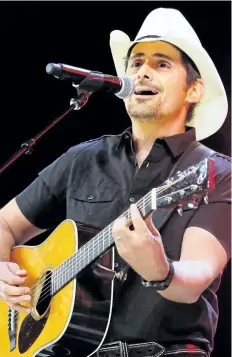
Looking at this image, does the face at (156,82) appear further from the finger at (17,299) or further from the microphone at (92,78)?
the finger at (17,299)

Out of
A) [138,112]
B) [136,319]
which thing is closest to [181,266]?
[136,319]

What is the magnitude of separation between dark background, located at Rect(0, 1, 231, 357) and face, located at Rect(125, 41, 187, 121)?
41.8 inches

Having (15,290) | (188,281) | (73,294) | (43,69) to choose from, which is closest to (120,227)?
(188,281)

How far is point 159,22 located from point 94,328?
1.33 meters

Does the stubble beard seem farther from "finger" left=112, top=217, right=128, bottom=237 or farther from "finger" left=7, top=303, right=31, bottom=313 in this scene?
"finger" left=7, top=303, right=31, bottom=313

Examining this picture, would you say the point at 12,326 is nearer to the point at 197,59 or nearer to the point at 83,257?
the point at 83,257

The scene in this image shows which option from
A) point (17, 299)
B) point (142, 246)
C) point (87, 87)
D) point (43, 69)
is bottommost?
point (17, 299)

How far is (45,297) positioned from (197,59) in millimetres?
1182

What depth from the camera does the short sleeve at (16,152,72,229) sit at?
2.54 metres

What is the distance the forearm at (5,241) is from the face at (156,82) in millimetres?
786

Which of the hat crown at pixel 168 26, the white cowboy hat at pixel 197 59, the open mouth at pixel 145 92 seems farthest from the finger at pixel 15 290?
the hat crown at pixel 168 26

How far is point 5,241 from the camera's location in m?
2.61

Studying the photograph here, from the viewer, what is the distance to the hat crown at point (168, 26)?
245 cm

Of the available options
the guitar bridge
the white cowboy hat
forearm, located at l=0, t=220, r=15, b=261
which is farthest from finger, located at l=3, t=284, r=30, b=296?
the white cowboy hat
